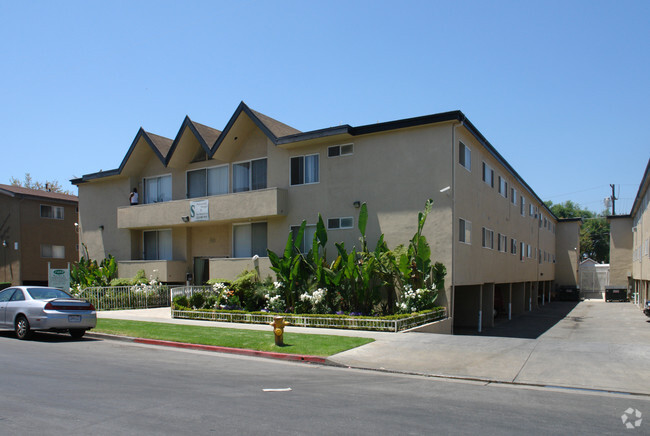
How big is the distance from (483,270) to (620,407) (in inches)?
614

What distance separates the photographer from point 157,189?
2811 cm

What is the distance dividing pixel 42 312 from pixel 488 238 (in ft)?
59.5

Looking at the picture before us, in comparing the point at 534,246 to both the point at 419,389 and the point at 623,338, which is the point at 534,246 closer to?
the point at 623,338

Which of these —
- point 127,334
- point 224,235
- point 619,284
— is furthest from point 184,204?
point 619,284

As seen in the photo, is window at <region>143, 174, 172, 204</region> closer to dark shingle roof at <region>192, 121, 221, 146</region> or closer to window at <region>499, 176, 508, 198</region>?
dark shingle roof at <region>192, 121, 221, 146</region>

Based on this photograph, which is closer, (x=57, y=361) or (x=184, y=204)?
(x=57, y=361)

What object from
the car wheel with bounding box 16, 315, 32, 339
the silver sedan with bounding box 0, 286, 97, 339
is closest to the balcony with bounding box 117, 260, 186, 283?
the silver sedan with bounding box 0, 286, 97, 339

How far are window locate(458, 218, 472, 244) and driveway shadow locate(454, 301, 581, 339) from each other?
157 inches

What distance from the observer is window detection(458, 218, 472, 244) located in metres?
19.9

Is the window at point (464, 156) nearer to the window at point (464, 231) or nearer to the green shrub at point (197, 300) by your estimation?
the window at point (464, 231)

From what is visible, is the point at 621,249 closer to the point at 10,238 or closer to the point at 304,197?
the point at 304,197

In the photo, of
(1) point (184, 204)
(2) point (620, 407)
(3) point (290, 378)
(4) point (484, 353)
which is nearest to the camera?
(2) point (620, 407)

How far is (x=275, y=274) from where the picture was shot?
22031mm

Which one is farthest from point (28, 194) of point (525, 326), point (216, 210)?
point (525, 326)
